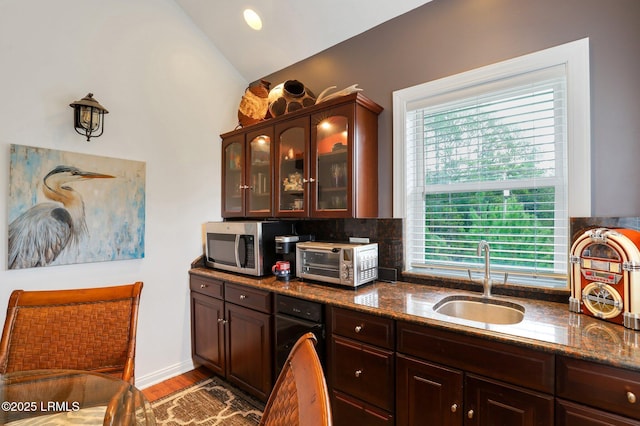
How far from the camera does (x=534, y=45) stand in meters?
1.72

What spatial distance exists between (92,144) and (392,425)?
8.49ft

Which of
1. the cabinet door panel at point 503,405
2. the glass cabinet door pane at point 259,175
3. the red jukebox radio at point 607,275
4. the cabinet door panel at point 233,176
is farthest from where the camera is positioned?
the cabinet door panel at point 233,176

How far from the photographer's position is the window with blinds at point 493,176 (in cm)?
172

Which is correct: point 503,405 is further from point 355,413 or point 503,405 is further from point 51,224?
point 51,224

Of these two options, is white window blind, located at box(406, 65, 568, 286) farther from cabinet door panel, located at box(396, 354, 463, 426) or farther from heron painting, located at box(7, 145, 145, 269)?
heron painting, located at box(7, 145, 145, 269)

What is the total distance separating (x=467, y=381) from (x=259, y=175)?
203 cm

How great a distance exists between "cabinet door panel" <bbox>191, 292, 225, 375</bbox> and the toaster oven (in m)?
0.79

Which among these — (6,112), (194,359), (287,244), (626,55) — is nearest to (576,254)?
(626,55)

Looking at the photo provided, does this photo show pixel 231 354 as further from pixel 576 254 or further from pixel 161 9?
pixel 161 9

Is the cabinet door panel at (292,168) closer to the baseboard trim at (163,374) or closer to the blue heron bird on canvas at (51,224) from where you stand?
the blue heron bird on canvas at (51,224)

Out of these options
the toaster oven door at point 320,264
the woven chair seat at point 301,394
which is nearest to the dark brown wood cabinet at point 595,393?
the woven chair seat at point 301,394

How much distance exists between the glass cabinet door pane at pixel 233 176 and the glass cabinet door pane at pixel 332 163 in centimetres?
90

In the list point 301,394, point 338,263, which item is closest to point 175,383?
point 338,263

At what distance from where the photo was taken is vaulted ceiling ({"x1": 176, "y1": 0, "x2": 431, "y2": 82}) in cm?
224
